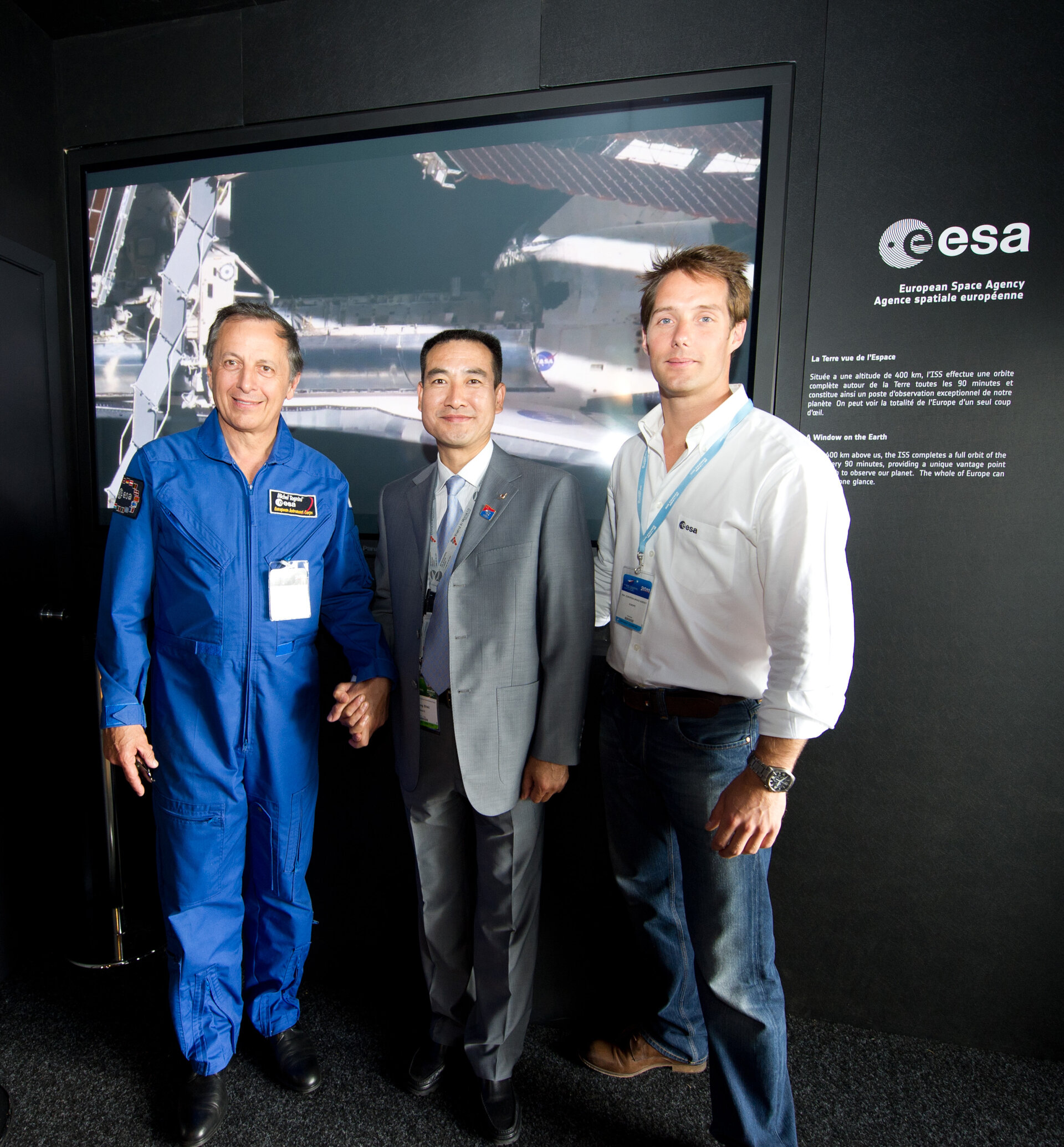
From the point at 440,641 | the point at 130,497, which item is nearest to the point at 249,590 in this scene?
the point at 130,497

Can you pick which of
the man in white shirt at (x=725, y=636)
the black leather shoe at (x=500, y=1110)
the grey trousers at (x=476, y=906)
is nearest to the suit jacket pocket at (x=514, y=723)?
the grey trousers at (x=476, y=906)

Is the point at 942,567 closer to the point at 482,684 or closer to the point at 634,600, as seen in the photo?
the point at 634,600

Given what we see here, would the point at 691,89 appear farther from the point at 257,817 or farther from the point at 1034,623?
the point at 257,817

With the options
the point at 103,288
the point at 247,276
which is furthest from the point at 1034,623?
the point at 103,288


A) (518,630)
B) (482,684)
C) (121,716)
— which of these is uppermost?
(518,630)

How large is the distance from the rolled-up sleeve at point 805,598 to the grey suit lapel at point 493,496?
0.57 meters

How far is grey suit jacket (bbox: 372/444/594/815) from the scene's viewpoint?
4.89 feet

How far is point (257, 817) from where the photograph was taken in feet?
5.43

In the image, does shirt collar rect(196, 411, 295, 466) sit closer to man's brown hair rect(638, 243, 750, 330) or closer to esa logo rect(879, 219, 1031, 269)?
man's brown hair rect(638, 243, 750, 330)

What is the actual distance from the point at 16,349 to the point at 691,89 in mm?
2262

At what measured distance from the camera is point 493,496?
154cm

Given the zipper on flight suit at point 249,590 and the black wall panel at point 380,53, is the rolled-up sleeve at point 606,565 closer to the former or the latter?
the zipper on flight suit at point 249,590

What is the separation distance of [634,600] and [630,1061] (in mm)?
1309

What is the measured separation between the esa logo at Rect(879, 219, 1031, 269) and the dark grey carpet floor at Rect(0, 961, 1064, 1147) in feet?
7.34
